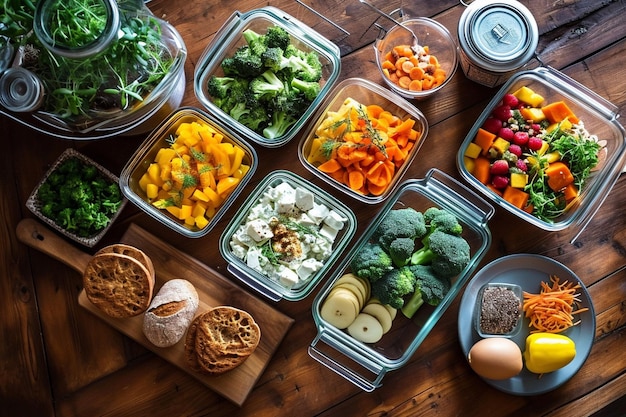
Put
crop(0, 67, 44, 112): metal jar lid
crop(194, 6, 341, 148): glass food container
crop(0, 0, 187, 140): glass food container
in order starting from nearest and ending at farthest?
crop(0, 0, 187, 140): glass food container
crop(0, 67, 44, 112): metal jar lid
crop(194, 6, 341, 148): glass food container

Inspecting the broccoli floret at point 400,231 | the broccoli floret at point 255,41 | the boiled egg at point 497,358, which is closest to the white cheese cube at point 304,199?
the broccoli floret at point 400,231

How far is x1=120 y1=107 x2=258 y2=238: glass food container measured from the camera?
1.83 m

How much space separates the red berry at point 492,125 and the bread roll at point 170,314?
1.07m

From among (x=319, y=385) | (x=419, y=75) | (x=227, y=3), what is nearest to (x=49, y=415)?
(x=319, y=385)

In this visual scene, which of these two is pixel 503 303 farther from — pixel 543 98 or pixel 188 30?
pixel 188 30

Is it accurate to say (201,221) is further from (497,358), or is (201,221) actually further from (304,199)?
(497,358)

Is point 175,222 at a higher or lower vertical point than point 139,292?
higher

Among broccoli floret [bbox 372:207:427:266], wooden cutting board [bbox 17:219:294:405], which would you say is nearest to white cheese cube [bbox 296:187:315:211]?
broccoli floret [bbox 372:207:427:266]

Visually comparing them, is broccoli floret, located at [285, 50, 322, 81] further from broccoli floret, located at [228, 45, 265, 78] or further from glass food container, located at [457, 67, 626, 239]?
glass food container, located at [457, 67, 626, 239]

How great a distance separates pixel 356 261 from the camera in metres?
1.82

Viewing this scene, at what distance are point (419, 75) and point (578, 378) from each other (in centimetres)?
110

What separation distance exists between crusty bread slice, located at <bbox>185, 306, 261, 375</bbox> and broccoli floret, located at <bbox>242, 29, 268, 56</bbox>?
31.4 inches

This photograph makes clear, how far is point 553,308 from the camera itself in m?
1.84

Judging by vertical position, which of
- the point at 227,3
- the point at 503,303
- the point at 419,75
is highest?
the point at 419,75
